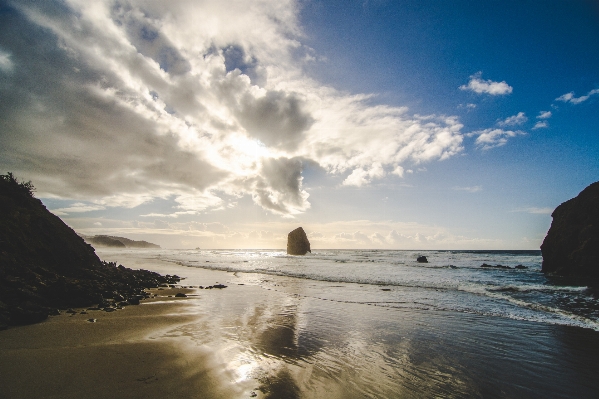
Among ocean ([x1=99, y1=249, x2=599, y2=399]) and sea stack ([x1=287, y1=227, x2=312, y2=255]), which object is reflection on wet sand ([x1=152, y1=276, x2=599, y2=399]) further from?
sea stack ([x1=287, y1=227, x2=312, y2=255])

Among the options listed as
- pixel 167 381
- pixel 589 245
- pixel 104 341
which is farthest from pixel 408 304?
pixel 589 245

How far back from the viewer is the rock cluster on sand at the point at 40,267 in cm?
807

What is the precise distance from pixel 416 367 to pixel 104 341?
787 centimetres

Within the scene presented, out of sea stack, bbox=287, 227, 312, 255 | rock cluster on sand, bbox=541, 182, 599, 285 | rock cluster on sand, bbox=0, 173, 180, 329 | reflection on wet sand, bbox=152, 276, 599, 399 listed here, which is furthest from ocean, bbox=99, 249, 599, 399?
sea stack, bbox=287, 227, 312, 255

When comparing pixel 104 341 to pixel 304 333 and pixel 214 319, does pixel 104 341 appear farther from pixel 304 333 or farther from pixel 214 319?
pixel 304 333

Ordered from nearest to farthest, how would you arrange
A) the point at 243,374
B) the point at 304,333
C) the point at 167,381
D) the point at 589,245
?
1. the point at 167,381
2. the point at 243,374
3. the point at 304,333
4. the point at 589,245

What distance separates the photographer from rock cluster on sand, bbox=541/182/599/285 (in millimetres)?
22484

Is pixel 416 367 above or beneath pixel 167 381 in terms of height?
beneath

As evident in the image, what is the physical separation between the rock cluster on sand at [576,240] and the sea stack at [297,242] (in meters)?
62.0

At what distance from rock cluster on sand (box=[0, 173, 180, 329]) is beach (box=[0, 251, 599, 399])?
3.91 feet

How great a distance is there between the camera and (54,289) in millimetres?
10094

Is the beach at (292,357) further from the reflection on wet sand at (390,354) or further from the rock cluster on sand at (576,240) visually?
the rock cluster on sand at (576,240)

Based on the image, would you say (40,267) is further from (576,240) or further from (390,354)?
(576,240)

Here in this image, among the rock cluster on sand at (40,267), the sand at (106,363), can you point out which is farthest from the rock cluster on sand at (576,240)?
the rock cluster on sand at (40,267)
